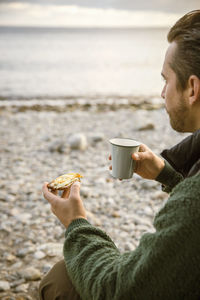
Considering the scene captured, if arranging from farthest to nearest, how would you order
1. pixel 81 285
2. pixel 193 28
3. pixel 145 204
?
pixel 145 204 → pixel 193 28 → pixel 81 285

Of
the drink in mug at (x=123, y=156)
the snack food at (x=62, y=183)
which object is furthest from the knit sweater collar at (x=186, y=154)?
the snack food at (x=62, y=183)

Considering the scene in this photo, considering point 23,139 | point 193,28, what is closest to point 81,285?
point 193,28

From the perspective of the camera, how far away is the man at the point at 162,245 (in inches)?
41.4

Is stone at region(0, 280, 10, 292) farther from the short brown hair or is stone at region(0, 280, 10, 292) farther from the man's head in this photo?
the short brown hair

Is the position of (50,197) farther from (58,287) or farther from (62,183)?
(58,287)

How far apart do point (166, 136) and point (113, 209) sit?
345 cm

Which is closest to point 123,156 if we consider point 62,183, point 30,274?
point 62,183

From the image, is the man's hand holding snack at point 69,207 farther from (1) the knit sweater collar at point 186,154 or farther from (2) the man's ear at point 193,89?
(1) the knit sweater collar at point 186,154

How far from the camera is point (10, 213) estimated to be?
3750 mm

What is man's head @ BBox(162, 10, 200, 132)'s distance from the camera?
1.64m

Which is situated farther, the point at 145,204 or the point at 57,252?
the point at 145,204

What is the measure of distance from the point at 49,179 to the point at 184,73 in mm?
3521

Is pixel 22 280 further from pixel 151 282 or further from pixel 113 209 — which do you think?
pixel 151 282

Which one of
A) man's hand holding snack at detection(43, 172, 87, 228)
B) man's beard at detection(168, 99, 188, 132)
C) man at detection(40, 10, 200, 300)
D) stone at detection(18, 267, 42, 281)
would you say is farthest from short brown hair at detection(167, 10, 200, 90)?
stone at detection(18, 267, 42, 281)
